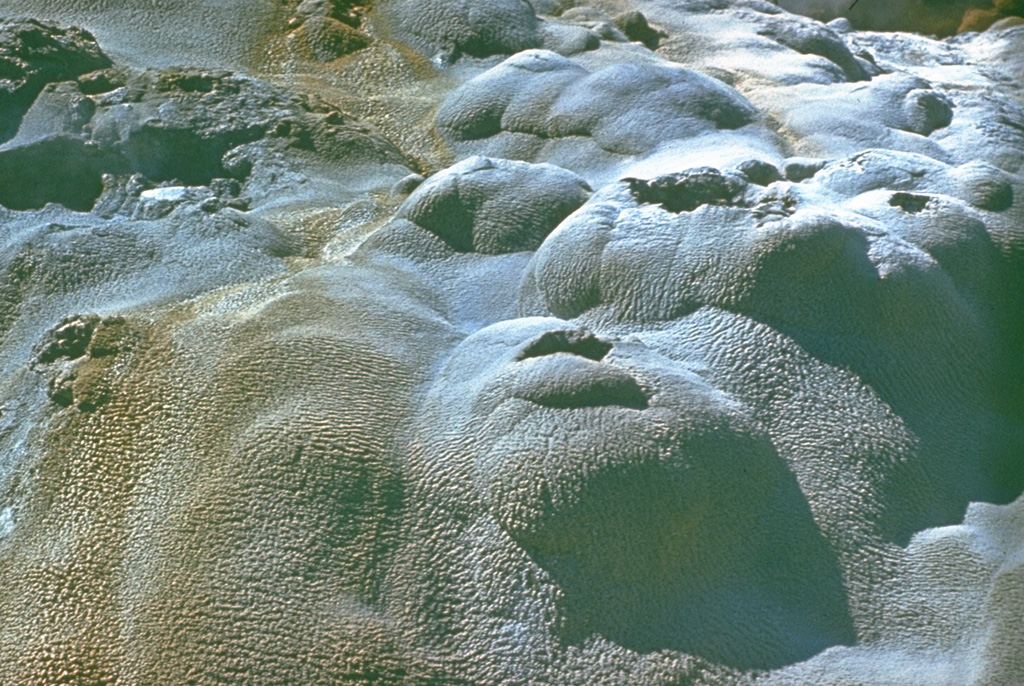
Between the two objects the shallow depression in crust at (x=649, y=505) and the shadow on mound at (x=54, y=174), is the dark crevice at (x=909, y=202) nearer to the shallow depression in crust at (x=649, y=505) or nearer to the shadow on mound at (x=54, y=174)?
the shallow depression in crust at (x=649, y=505)

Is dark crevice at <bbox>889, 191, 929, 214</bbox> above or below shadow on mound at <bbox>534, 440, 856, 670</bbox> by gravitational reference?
above

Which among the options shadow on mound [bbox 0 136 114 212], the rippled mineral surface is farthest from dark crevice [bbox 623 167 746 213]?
shadow on mound [bbox 0 136 114 212]

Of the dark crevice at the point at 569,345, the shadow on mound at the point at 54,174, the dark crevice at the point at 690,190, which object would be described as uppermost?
the dark crevice at the point at 690,190

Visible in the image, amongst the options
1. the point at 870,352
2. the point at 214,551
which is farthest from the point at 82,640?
the point at 870,352

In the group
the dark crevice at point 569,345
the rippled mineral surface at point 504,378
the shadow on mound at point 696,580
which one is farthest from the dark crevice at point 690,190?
the shadow on mound at point 696,580

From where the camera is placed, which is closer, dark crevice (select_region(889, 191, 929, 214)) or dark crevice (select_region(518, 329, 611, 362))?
dark crevice (select_region(518, 329, 611, 362))

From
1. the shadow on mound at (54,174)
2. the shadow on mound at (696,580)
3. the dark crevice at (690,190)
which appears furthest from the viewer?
the shadow on mound at (54,174)

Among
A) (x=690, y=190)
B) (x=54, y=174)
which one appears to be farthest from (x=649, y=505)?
(x=54, y=174)

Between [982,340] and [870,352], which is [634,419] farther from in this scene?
[982,340]

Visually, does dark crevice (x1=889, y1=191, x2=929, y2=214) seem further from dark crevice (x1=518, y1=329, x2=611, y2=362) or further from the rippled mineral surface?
dark crevice (x1=518, y1=329, x2=611, y2=362)
